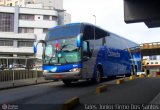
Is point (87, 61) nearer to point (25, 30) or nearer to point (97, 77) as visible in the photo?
point (97, 77)

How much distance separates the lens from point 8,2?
354ft

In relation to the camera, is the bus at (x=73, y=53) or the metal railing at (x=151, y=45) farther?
the metal railing at (x=151, y=45)

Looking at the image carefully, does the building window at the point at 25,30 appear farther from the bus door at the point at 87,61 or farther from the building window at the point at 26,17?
the bus door at the point at 87,61

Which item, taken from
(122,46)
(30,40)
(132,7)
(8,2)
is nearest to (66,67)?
(132,7)

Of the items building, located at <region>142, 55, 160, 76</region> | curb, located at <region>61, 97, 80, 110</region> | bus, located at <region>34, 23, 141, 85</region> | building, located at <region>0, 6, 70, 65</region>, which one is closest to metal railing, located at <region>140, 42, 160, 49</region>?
building, located at <region>142, 55, 160, 76</region>

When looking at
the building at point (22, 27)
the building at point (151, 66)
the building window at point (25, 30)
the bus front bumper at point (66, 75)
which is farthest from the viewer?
the building window at point (25, 30)

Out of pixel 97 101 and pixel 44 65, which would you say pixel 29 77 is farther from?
pixel 97 101

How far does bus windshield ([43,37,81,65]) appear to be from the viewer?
54.9 feet

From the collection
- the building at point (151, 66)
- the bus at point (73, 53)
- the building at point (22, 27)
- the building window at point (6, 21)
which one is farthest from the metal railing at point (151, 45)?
the bus at point (73, 53)

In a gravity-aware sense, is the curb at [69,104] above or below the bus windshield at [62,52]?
below

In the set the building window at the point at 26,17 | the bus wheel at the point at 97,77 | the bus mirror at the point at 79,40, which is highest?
the building window at the point at 26,17

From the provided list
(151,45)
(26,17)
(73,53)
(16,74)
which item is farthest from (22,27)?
(73,53)

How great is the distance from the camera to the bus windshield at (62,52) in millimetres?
16734

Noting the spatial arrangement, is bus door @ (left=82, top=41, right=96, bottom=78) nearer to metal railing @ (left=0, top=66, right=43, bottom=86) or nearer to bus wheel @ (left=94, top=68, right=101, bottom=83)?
bus wheel @ (left=94, top=68, right=101, bottom=83)
